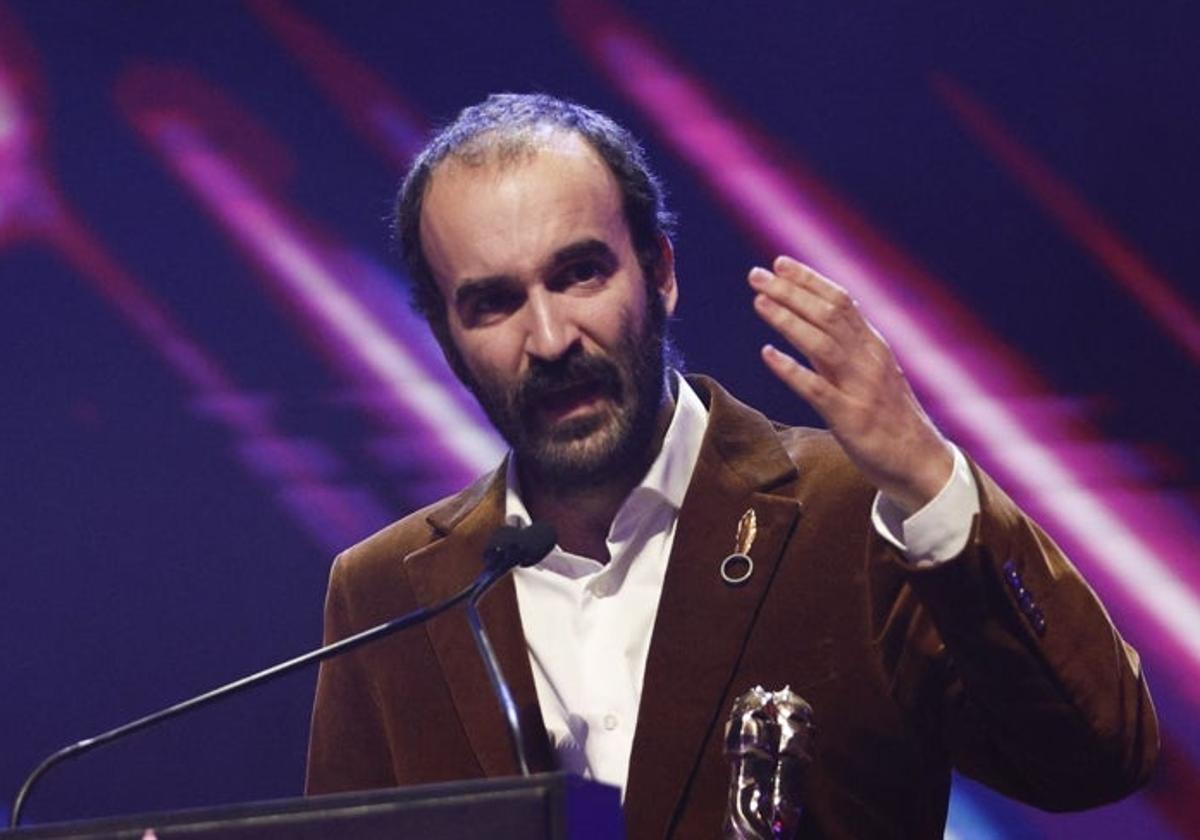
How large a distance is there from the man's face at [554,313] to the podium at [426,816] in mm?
1032

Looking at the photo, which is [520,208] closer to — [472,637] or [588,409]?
[588,409]

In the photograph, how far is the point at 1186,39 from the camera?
3271mm

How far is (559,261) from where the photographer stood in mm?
2609

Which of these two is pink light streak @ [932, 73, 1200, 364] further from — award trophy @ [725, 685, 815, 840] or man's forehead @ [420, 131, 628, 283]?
award trophy @ [725, 685, 815, 840]

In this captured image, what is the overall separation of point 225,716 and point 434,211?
4.34 ft

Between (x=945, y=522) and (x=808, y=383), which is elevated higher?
(x=808, y=383)

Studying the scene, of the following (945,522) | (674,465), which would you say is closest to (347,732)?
(674,465)

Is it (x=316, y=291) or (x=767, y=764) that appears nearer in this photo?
(x=767, y=764)

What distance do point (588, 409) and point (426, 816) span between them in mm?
1100

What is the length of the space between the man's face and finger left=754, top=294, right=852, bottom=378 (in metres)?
0.59

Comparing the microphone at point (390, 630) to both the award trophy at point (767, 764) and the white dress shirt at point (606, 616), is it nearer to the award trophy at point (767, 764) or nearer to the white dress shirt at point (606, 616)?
the award trophy at point (767, 764)

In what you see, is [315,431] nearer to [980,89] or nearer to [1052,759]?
[980,89]

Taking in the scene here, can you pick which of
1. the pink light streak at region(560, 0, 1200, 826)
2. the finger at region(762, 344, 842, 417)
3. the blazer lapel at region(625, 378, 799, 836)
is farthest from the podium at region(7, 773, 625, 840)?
the pink light streak at region(560, 0, 1200, 826)

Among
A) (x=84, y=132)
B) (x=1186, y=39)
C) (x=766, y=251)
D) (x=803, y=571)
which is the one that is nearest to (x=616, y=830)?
(x=803, y=571)
